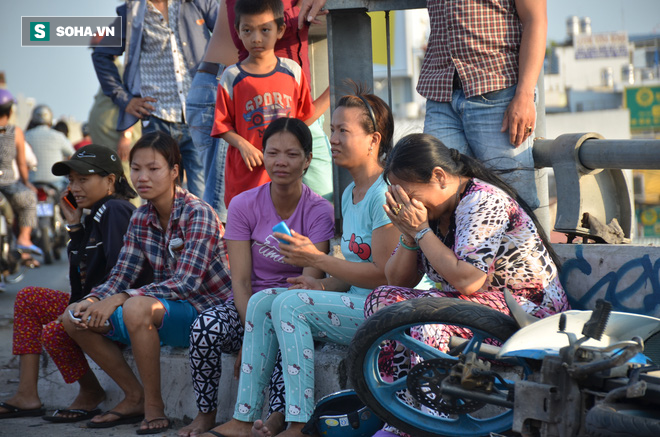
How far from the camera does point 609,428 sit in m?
2.08

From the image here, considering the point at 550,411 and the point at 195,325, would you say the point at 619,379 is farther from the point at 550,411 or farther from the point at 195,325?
the point at 195,325

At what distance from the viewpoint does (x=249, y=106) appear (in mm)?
4840

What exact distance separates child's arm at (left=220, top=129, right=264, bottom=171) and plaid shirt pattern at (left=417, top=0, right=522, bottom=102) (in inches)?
50.8

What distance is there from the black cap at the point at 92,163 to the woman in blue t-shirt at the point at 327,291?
4.88 feet

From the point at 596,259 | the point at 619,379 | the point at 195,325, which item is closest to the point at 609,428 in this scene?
the point at 619,379

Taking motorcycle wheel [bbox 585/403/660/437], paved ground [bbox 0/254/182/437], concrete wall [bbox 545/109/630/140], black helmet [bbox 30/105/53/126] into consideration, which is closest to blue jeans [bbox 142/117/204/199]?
paved ground [bbox 0/254/182/437]

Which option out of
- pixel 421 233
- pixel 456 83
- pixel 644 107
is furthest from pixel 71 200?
pixel 644 107

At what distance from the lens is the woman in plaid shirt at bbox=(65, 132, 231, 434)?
13.0 ft

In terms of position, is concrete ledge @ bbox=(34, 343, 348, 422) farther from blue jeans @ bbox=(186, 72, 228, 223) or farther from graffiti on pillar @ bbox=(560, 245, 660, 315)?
blue jeans @ bbox=(186, 72, 228, 223)

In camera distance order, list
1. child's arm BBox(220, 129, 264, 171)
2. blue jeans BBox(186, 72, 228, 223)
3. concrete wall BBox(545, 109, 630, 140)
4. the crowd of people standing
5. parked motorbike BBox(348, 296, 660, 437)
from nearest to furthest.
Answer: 1. parked motorbike BBox(348, 296, 660, 437)
2. the crowd of people standing
3. child's arm BBox(220, 129, 264, 171)
4. blue jeans BBox(186, 72, 228, 223)
5. concrete wall BBox(545, 109, 630, 140)

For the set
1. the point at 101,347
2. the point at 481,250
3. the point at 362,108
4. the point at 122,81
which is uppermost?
the point at 122,81

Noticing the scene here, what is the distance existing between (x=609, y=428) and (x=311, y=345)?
1553 mm

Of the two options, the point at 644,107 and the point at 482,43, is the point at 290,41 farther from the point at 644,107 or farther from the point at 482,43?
the point at 644,107

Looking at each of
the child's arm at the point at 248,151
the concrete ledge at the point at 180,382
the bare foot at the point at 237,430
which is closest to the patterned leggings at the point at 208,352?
the concrete ledge at the point at 180,382
